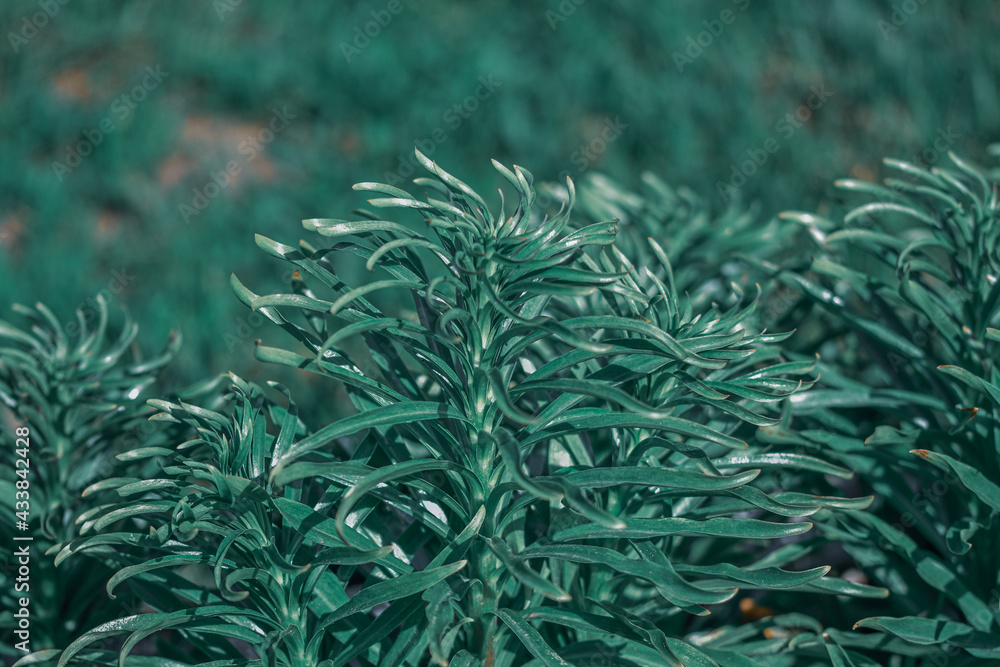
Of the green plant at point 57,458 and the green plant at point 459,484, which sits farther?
the green plant at point 57,458

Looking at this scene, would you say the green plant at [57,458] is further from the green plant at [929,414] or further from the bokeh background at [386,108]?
the bokeh background at [386,108]

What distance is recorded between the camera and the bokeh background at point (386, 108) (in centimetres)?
245

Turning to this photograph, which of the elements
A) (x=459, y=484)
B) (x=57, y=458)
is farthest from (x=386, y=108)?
(x=459, y=484)

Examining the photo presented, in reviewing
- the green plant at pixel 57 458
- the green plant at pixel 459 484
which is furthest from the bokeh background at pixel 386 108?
the green plant at pixel 459 484

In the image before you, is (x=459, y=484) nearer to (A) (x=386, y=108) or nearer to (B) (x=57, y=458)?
(B) (x=57, y=458)

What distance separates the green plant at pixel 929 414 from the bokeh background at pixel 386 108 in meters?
1.51

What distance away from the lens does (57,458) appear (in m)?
0.86

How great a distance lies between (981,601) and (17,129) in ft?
9.41

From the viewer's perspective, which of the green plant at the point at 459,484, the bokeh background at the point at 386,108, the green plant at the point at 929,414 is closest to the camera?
the green plant at the point at 459,484

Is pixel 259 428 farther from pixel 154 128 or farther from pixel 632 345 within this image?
pixel 154 128

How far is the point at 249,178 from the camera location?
2666 mm

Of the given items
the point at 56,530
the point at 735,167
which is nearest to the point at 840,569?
the point at 56,530

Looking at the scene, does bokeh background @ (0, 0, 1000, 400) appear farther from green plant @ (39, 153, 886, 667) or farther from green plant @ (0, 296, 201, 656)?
green plant @ (39, 153, 886, 667)

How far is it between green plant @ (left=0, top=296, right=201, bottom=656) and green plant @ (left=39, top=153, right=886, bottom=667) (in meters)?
0.13
